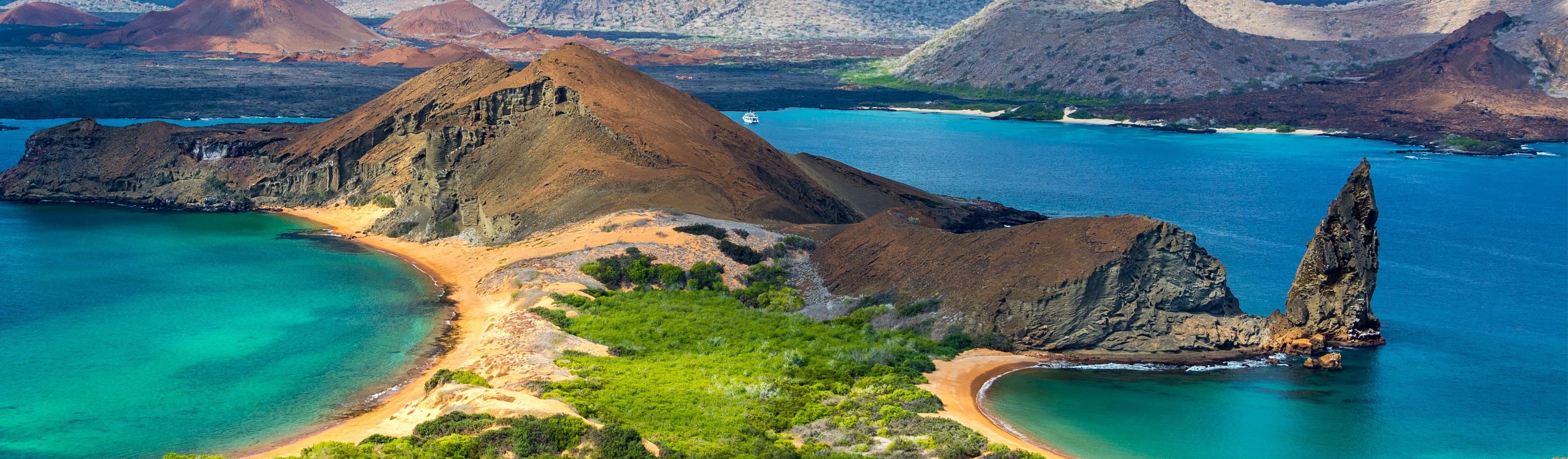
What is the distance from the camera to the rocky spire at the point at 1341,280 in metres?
54.6

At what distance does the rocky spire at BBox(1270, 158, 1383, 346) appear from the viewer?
179 feet

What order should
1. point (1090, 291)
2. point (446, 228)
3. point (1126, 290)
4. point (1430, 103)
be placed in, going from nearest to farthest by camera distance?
point (1090, 291), point (1126, 290), point (446, 228), point (1430, 103)

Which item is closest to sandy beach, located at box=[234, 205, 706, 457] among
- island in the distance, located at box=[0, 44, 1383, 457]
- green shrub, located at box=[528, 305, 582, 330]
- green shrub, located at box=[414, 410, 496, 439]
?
island in the distance, located at box=[0, 44, 1383, 457]

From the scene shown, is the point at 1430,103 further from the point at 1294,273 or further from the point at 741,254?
the point at 741,254

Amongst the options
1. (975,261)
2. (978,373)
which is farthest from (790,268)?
(978,373)

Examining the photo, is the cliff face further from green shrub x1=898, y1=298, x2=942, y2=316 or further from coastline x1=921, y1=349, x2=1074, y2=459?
coastline x1=921, y1=349, x2=1074, y2=459

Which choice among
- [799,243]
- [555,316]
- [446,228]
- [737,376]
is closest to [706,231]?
[799,243]

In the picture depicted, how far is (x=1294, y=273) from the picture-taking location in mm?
72625

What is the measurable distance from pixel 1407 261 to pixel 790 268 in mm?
42155

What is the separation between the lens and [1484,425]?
44844 millimetres

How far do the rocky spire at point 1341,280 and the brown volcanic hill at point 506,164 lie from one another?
28335mm

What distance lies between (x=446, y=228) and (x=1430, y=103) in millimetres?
149346

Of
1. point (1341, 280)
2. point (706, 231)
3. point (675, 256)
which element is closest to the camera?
point (1341, 280)

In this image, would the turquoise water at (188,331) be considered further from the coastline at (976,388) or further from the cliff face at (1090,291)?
the cliff face at (1090,291)
